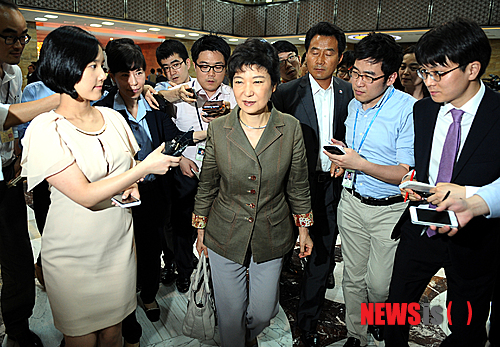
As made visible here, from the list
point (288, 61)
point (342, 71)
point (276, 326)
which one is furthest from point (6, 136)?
point (342, 71)

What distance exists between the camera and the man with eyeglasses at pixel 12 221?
2.16m

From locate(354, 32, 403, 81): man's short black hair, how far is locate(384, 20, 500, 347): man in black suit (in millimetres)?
309

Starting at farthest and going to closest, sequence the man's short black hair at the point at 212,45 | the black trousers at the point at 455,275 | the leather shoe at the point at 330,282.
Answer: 1. the leather shoe at the point at 330,282
2. the man's short black hair at the point at 212,45
3. the black trousers at the point at 455,275

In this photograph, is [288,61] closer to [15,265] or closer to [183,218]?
[183,218]

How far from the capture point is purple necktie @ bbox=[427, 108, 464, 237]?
171 cm

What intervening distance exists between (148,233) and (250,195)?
3.17ft

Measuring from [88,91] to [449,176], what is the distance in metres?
1.74

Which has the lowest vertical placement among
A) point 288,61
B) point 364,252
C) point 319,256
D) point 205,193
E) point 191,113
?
point 319,256

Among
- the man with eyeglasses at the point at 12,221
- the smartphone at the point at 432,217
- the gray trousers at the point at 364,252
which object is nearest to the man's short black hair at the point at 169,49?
the man with eyeglasses at the point at 12,221

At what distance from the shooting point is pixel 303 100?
2.46 metres

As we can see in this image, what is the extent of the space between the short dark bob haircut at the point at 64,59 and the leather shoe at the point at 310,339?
2125mm

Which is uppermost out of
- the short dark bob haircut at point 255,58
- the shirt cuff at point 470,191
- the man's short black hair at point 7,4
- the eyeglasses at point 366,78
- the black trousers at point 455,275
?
the man's short black hair at point 7,4

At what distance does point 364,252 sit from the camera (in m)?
2.35

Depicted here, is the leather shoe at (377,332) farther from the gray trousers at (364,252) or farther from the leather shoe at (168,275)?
the leather shoe at (168,275)
